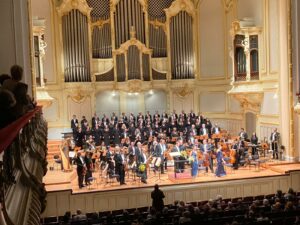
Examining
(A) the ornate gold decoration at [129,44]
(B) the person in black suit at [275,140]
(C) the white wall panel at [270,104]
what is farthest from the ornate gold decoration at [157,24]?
(B) the person in black suit at [275,140]

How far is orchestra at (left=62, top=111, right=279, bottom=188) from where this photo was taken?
11.9 meters

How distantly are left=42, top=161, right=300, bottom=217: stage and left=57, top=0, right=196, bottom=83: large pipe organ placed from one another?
7.56m

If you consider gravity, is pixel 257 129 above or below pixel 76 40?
below

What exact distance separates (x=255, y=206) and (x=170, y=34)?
13.4 meters

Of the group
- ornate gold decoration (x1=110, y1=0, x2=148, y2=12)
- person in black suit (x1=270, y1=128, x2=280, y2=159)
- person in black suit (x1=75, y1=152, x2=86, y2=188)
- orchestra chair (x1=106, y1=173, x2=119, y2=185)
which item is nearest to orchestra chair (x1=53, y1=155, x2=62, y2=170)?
orchestra chair (x1=106, y1=173, x2=119, y2=185)

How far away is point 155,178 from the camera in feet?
41.4

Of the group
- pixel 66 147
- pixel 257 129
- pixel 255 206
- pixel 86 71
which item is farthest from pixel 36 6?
pixel 255 206

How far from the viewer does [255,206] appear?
321 inches

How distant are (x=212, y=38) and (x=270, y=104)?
613 centimetres

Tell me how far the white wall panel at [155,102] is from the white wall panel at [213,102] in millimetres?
1947

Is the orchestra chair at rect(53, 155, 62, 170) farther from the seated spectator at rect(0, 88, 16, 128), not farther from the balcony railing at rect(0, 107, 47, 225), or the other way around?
the seated spectator at rect(0, 88, 16, 128)

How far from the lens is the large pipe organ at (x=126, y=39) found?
18922mm

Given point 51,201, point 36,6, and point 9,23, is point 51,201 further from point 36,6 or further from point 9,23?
point 36,6

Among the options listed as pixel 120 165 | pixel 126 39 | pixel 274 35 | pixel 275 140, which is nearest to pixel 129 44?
pixel 126 39
